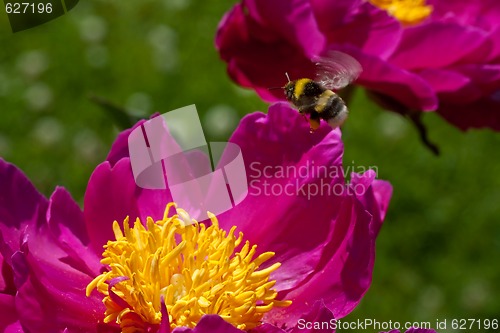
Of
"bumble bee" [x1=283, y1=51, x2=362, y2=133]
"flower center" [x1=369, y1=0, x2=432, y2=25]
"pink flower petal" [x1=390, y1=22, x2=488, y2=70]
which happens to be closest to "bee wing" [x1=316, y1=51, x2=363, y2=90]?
"bumble bee" [x1=283, y1=51, x2=362, y2=133]

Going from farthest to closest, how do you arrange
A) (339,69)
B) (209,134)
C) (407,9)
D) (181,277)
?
(209,134) → (407,9) → (339,69) → (181,277)

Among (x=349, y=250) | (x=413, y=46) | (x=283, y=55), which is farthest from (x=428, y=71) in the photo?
(x=349, y=250)

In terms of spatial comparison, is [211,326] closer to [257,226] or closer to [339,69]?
[257,226]

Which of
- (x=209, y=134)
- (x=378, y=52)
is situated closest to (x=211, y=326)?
(x=378, y=52)

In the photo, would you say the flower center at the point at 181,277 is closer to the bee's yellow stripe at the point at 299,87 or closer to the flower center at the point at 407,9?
the bee's yellow stripe at the point at 299,87

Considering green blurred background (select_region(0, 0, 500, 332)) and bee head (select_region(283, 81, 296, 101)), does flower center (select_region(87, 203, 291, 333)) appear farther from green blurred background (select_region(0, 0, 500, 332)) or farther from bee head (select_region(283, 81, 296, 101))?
green blurred background (select_region(0, 0, 500, 332))
